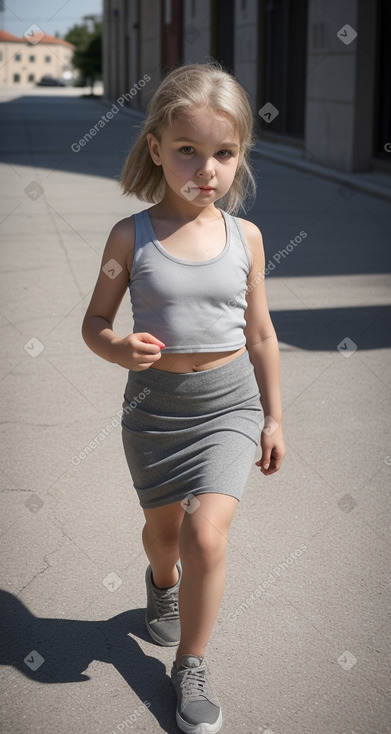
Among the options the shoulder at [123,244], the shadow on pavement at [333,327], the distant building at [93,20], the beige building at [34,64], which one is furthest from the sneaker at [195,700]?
the beige building at [34,64]

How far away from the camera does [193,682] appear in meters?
2.59

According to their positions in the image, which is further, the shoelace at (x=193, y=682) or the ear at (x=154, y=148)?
the ear at (x=154, y=148)

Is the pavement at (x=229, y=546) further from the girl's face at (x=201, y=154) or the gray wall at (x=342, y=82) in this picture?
the gray wall at (x=342, y=82)

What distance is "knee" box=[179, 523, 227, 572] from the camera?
2.43 meters

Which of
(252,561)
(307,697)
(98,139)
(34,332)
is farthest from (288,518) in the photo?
(98,139)

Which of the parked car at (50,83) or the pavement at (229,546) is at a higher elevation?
the pavement at (229,546)

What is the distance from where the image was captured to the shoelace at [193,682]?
8.45 feet

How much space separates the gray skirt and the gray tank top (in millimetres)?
93

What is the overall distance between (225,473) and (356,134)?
14.8m

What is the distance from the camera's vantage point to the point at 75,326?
6688 millimetres

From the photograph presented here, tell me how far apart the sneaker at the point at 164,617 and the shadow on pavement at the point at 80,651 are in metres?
0.07

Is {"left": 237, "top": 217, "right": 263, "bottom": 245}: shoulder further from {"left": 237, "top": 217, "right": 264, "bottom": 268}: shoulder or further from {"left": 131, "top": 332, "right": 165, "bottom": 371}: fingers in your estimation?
{"left": 131, "top": 332, "right": 165, "bottom": 371}: fingers

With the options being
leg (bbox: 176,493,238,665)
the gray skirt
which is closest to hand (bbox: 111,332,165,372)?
→ the gray skirt

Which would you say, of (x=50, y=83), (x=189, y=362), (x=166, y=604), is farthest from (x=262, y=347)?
(x=50, y=83)
